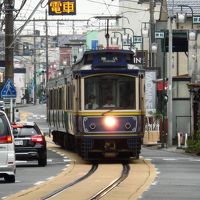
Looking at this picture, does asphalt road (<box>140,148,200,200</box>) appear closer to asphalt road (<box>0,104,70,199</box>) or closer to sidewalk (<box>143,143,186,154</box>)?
asphalt road (<box>0,104,70,199</box>)

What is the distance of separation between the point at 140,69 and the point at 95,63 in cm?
154

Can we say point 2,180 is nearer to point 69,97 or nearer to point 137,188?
point 137,188

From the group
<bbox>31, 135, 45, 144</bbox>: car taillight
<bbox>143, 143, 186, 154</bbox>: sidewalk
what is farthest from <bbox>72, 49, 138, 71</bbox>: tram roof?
<bbox>143, 143, 186, 154</bbox>: sidewalk

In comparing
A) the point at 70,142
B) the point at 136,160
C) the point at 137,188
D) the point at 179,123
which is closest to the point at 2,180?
the point at 137,188

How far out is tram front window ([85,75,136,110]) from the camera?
2991cm

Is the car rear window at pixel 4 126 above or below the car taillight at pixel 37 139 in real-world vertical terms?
above

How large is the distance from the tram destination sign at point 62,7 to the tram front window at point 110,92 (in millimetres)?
5544

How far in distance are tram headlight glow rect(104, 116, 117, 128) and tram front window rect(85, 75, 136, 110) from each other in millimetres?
409

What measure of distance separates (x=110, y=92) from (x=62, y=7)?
6.45 metres

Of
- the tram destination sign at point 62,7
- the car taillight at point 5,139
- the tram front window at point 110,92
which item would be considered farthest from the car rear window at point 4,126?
the tram destination sign at point 62,7

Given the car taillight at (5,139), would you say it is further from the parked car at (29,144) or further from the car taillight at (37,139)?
the car taillight at (37,139)

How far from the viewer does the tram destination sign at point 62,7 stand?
114 ft

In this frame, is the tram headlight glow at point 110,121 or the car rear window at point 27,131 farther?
the tram headlight glow at point 110,121

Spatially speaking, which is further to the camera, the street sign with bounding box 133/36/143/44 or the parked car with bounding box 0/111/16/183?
the street sign with bounding box 133/36/143/44
